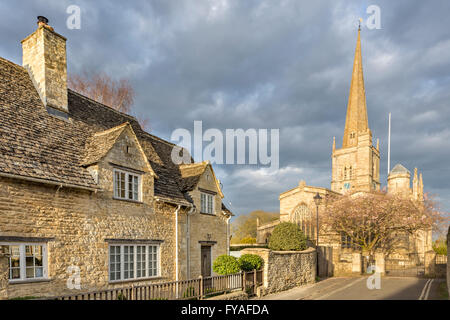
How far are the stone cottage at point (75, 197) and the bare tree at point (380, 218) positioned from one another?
17.2 m

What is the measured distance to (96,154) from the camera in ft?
42.4

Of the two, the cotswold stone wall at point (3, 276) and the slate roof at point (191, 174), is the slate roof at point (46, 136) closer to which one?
the slate roof at point (191, 174)

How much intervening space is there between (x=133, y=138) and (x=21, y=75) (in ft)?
18.0

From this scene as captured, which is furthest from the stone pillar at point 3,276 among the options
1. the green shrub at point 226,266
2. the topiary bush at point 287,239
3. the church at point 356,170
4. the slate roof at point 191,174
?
the church at point 356,170

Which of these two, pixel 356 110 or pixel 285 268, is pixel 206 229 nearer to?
pixel 285 268

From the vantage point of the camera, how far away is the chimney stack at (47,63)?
44.7 ft

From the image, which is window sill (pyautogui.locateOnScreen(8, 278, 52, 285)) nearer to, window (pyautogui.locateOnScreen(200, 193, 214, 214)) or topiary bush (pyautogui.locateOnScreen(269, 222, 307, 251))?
window (pyautogui.locateOnScreen(200, 193, 214, 214))

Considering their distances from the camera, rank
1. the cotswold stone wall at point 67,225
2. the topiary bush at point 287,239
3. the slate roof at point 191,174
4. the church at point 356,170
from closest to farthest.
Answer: the cotswold stone wall at point 67,225, the slate roof at point 191,174, the topiary bush at point 287,239, the church at point 356,170

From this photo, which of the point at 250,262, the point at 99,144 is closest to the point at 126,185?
the point at 99,144

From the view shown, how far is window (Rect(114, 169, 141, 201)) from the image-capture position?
43.9 feet

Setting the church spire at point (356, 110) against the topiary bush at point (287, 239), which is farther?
the church spire at point (356, 110)

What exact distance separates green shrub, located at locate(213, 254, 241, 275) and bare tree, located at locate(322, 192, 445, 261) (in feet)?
57.2
